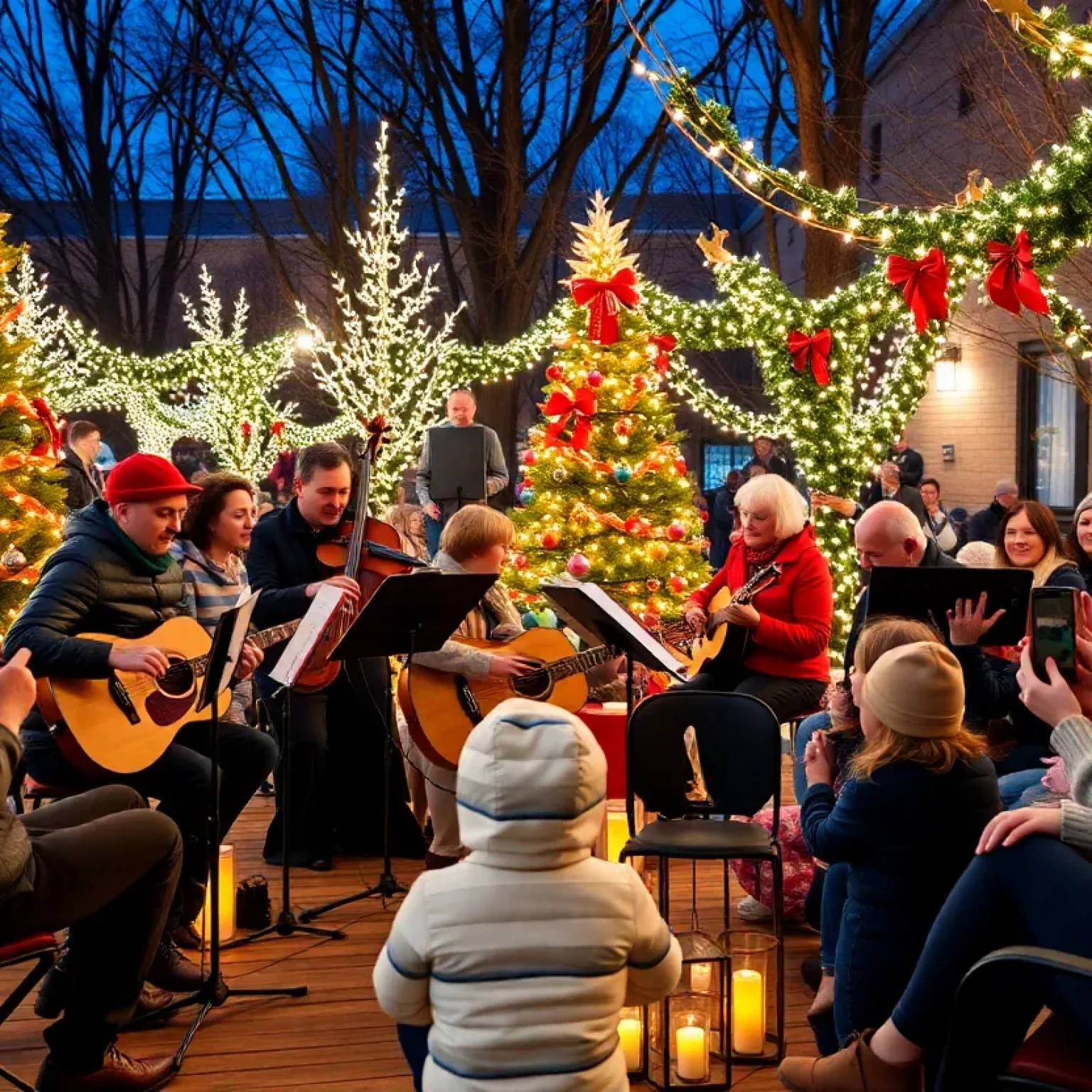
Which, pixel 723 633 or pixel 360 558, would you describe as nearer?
pixel 360 558

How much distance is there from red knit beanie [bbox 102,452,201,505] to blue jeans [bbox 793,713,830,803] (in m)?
2.37

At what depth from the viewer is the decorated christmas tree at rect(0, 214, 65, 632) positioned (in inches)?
317

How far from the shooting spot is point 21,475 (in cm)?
829

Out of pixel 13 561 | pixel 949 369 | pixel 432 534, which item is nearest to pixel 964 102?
pixel 949 369

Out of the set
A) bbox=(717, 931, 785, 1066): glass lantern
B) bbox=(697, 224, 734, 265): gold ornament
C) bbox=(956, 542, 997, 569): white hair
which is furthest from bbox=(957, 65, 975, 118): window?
bbox=(717, 931, 785, 1066): glass lantern

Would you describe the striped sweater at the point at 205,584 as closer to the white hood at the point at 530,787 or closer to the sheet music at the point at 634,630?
the sheet music at the point at 634,630

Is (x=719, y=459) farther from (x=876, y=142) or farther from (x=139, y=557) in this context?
(x=139, y=557)

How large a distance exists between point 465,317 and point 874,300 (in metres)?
8.61

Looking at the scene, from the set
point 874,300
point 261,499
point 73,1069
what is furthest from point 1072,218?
point 261,499

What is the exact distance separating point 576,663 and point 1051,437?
10542 millimetres

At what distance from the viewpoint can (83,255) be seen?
1077 inches

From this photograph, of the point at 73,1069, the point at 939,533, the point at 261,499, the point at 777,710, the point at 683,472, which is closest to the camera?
the point at 73,1069

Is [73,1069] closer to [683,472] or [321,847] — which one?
[321,847]

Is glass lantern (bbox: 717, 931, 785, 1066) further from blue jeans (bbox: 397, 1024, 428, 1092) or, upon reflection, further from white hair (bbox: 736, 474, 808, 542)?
white hair (bbox: 736, 474, 808, 542)
